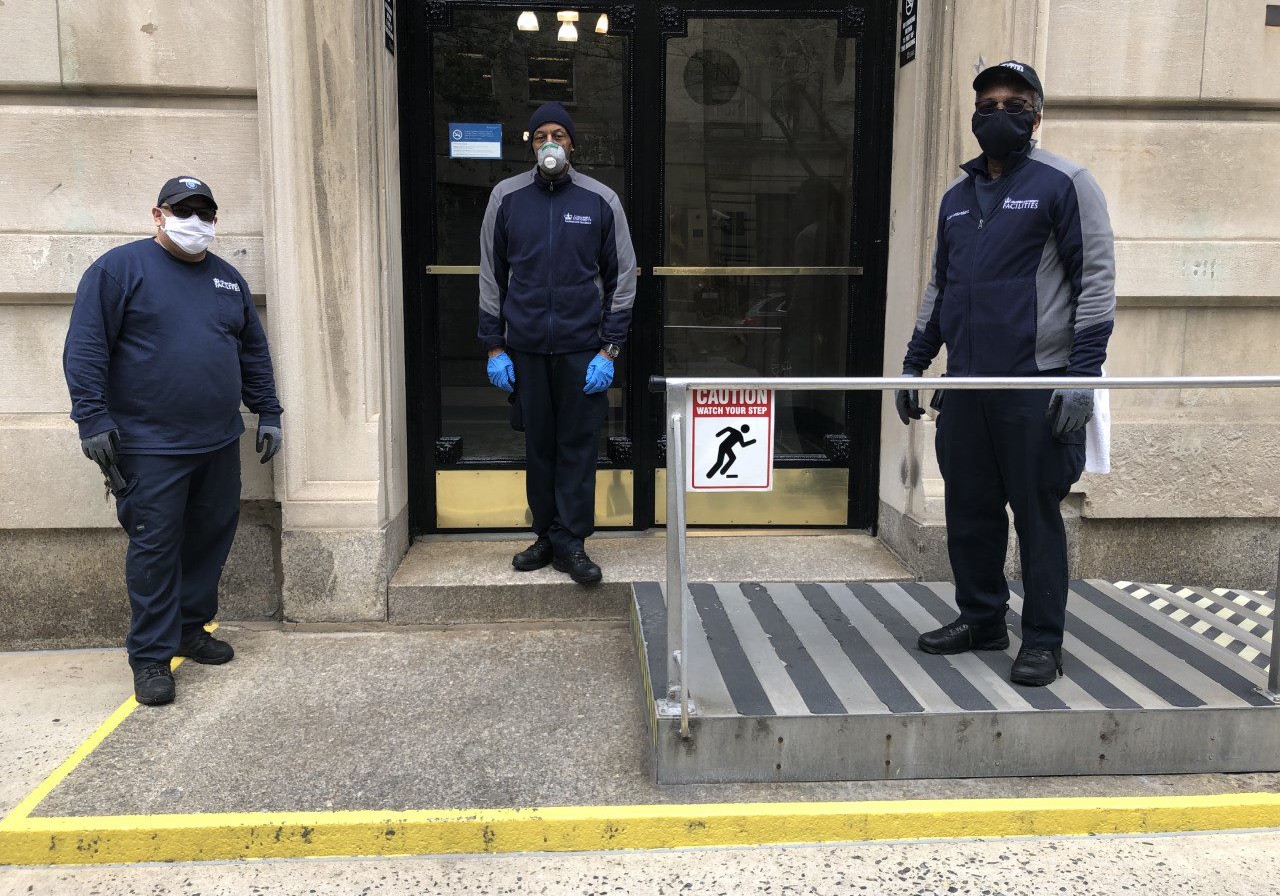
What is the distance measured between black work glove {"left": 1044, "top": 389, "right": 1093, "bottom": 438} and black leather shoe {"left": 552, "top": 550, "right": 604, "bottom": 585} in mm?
2392

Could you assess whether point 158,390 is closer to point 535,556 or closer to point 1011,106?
point 535,556

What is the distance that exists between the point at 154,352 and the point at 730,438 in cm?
248

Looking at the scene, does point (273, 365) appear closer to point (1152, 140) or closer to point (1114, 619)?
point (1114, 619)

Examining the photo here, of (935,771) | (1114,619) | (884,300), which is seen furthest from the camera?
(884,300)

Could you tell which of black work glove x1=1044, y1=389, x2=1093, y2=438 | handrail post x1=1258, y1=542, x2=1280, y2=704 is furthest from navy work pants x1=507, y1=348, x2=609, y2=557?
handrail post x1=1258, y1=542, x2=1280, y2=704

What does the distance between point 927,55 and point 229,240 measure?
145 inches

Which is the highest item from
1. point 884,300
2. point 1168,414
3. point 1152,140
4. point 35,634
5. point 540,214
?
point 1152,140

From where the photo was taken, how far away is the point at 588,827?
3361 millimetres

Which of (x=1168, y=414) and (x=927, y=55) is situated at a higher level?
(x=927, y=55)

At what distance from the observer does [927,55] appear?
5.32 meters

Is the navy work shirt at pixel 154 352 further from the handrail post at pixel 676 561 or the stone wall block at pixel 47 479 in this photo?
the handrail post at pixel 676 561

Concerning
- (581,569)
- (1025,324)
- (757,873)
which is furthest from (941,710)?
(581,569)

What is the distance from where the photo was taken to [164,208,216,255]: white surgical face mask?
169 inches

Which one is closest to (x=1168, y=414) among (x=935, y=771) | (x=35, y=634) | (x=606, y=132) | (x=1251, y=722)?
(x=1251, y=722)
